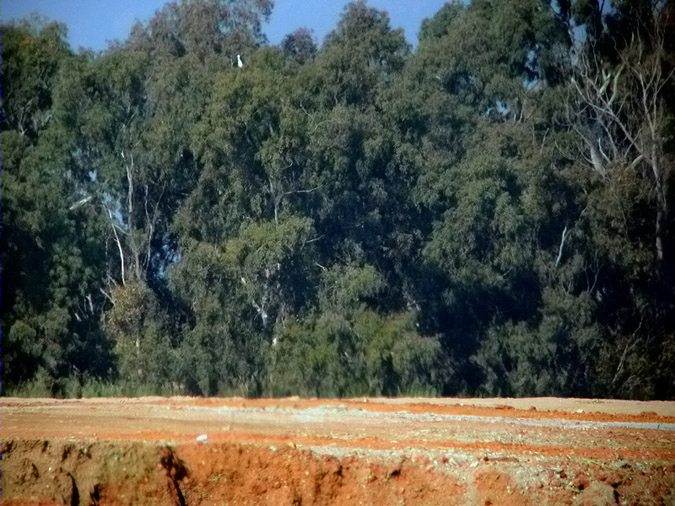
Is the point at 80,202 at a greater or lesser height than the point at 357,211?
greater

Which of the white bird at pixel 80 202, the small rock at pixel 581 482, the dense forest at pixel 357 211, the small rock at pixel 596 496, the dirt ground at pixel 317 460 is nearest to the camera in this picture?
the dirt ground at pixel 317 460

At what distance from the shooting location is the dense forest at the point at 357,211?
35.1 metres

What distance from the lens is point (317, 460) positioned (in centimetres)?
1490

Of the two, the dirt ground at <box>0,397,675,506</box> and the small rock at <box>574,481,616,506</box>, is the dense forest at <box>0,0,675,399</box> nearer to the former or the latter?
the dirt ground at <box>0,397,675,506</box>

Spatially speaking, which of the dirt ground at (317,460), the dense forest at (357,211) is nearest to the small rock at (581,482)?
the dirt ground at (317,460)

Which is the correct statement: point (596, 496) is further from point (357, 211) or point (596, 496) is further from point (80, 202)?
point (80, 202)

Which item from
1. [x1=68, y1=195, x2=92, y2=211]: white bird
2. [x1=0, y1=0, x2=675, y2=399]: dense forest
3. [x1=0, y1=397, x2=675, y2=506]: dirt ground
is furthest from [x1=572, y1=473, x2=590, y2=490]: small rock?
[x1=68, y1=195, x2=92, y2=211]: white bird

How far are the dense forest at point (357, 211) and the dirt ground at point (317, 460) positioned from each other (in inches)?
530

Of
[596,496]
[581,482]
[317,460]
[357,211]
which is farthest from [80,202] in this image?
[596,496]

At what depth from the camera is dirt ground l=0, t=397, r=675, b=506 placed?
45.8ft

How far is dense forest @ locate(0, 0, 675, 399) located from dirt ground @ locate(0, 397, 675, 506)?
13.5 m

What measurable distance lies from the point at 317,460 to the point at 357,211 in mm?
24553

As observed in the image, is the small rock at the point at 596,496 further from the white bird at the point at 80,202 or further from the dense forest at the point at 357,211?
the white bird at the point at 80,202

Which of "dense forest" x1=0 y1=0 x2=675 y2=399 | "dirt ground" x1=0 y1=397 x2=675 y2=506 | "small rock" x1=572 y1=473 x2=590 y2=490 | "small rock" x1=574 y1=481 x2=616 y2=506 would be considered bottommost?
"small rock" x1=574 y1=481 x2=616 y2=506
